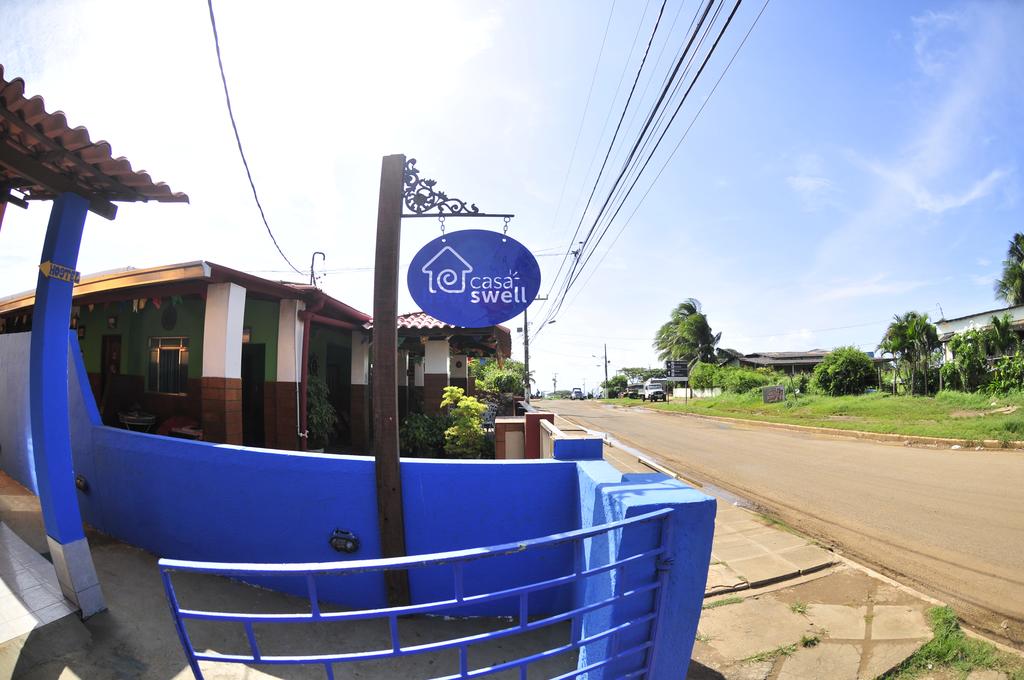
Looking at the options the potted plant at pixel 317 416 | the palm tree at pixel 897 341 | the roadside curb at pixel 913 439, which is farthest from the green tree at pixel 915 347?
the potted plant at pixel 317 416

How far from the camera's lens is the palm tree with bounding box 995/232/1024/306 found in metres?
27.5

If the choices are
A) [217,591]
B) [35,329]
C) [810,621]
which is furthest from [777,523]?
[35,329]

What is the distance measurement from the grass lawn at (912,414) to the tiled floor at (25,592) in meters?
17.2

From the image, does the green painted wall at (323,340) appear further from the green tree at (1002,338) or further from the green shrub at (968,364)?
the green tree at (1002,338)

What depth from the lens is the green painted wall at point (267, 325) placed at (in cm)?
745

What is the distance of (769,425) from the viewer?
19.0 metres

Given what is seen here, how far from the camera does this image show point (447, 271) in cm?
361

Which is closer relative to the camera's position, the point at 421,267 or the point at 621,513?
the point at 621,513

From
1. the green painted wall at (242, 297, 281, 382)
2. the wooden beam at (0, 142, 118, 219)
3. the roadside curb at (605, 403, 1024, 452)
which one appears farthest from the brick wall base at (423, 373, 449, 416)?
the roadside curb at (605, 403, 1024, 452)

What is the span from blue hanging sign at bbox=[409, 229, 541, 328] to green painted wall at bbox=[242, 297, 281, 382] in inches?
194

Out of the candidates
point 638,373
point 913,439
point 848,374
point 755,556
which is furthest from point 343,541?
point 638,373

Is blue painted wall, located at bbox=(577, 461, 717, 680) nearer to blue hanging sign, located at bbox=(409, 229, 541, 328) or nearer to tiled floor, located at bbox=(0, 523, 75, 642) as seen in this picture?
blue hanging sign, located at bbox=(409, 229, 541, 328)

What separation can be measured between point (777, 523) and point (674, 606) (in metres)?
4.47

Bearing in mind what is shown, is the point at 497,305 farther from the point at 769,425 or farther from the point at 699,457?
the point at 769,425
